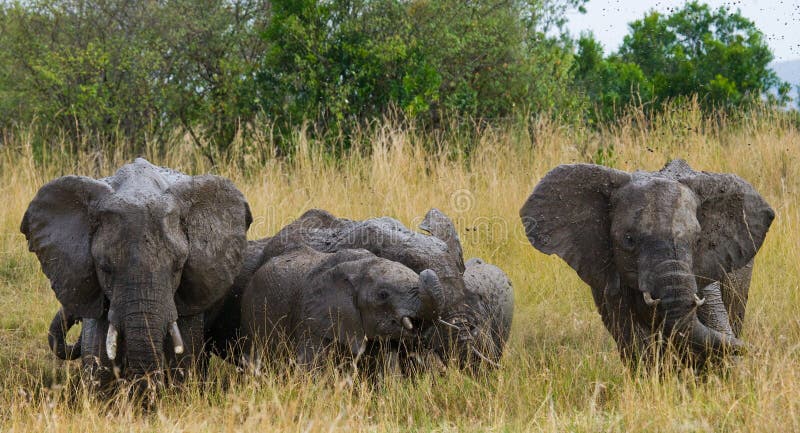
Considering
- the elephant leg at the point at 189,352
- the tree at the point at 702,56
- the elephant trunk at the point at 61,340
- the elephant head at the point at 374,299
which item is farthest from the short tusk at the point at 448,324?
the tree at the point at 702,56

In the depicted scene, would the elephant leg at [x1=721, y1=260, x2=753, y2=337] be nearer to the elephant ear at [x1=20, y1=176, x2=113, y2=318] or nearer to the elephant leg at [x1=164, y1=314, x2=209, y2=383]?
the elephant leg at [x1=164, y1=314, x2=209, y2=383]

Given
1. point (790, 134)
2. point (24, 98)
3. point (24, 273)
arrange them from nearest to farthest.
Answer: point (24, 273) < point (790, 134) < point (24, 98)

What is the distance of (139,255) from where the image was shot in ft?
21.6

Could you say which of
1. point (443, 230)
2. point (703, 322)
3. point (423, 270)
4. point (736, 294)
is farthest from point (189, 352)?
point (736, 294)

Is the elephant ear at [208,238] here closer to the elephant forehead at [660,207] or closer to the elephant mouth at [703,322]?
the elephant forehead at [660,207]

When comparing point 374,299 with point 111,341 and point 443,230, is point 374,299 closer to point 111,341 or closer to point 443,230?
point 111,341

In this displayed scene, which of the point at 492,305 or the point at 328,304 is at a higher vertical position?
the point at 328,304

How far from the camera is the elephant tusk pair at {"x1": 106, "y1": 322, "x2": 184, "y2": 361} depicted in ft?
21.6

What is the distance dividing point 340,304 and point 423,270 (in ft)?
1.89

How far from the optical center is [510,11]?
1644cm

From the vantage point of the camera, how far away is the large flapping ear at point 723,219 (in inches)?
282

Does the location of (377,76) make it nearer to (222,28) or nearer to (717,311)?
(222,28)

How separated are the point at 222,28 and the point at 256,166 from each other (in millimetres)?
3222

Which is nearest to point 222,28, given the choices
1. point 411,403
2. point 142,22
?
point 142,22
